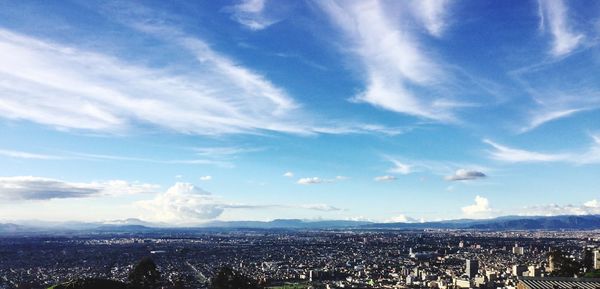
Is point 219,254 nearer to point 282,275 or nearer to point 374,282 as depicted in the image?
point 282,275

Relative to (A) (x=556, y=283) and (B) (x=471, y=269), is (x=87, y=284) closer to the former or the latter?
(A) (x=556, y=283)

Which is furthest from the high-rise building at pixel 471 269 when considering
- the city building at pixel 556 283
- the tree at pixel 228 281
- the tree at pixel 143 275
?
the tree at pixel 143 275

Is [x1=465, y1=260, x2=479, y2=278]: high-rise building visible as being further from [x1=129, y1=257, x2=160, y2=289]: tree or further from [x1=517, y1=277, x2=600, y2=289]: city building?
[x1=129, y1=257, x2=160, y2=289]: tree

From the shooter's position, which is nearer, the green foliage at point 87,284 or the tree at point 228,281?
the green foliage at point 87,284

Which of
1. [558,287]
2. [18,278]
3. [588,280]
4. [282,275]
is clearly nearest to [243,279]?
[558,287]

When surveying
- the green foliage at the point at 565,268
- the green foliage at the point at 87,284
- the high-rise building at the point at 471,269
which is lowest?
the high-rise building at the point at 471,269

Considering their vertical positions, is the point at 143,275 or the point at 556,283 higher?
the point at 143,275

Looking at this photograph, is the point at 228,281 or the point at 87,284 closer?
the point at 87,284

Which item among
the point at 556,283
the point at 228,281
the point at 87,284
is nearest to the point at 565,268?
the point at 556,283

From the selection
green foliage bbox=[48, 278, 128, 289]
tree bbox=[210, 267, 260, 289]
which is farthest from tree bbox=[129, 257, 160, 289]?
green foliage bbox=[48, 278, 128, 289]

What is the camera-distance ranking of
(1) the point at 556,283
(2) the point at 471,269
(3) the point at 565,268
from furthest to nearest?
(2) the point at 471,269, (3) the point at 565,268, (1) the point at 556,283

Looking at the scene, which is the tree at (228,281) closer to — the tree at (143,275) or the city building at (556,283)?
the tree at (143,275)
